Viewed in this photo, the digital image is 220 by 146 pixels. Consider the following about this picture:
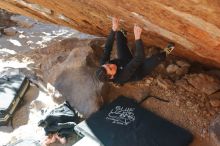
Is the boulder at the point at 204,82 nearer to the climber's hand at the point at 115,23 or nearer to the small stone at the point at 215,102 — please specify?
the small stone at the point at 215,102

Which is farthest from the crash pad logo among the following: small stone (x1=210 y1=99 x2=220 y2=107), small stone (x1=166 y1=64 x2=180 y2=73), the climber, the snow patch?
the snow patch

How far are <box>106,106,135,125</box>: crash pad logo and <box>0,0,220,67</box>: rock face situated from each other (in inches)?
41.2

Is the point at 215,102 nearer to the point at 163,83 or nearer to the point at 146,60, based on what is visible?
the point at 163,83

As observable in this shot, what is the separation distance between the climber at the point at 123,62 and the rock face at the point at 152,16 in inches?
6.6

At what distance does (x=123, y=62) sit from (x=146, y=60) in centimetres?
31

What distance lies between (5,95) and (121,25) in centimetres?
212

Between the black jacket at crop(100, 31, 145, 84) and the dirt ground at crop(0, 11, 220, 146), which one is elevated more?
the black jacket at crop(100, 31, 145, 84)

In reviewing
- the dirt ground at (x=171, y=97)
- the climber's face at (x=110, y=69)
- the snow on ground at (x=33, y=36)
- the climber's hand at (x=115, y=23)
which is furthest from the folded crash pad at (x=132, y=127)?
the snow on ground at (x=33, y=36)

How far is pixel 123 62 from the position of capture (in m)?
4.67

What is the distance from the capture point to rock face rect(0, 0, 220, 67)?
287cm

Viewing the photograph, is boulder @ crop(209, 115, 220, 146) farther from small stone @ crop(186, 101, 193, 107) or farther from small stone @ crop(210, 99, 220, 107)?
small stone @ crop(186, 101, 193, 107)

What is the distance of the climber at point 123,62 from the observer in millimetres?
4363

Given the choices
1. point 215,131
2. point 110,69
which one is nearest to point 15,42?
point 110,69

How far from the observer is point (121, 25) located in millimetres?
4727
